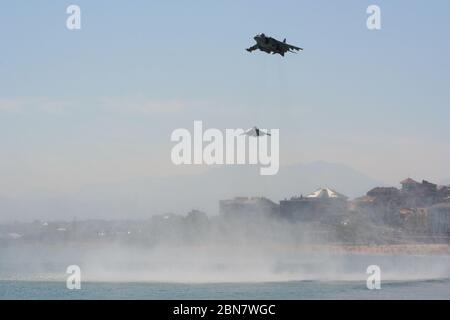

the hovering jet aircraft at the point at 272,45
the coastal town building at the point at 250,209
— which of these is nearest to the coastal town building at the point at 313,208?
the coastal town building at the point at 250,209

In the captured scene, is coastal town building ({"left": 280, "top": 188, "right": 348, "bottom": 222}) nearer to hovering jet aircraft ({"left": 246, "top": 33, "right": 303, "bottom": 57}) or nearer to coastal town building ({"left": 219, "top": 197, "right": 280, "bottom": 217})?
coastal town building ({"left": 219, "top": 197, "right": 280, "bottom": 217})

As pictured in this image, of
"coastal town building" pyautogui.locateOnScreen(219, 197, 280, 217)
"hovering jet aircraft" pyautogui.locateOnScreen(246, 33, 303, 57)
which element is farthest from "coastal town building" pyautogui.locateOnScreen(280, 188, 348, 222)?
"hovering jet aircraft" pyautogui.locateOnScreen(246, 33, 303, 57)

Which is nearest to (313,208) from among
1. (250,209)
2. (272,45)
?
(250,209)

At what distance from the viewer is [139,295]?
2894 inches

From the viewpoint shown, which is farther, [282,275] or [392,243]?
[392,243]

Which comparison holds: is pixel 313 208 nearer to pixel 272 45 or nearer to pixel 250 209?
pixel 250 209

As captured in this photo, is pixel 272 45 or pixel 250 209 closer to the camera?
pixel 272 45

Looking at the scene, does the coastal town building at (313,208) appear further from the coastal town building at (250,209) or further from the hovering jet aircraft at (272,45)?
the hovering jet aircraft at (272,45)

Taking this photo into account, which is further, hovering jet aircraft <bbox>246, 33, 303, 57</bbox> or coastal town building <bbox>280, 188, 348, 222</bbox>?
coastal town building <bbox>280, 188, 348, 222</bbox>
